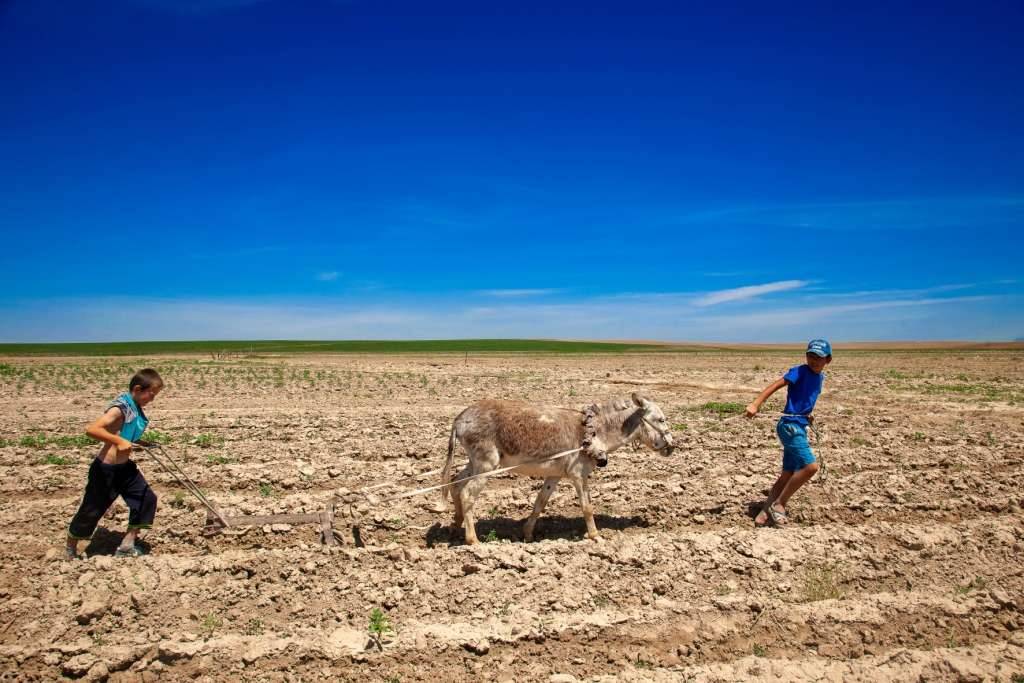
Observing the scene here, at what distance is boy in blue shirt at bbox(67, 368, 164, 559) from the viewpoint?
6105 mm

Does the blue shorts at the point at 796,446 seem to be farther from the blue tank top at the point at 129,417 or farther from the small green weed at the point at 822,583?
the blue tank top at the point at 129,417

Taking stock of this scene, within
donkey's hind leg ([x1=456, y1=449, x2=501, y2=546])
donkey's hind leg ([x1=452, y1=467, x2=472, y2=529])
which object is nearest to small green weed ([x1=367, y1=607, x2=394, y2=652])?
donkey's hind leg ([x1=456, y1=449, x2=501, y2=546])

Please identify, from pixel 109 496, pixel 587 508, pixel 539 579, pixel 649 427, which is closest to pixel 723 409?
pixel 649 427

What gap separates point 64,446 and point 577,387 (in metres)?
18.8

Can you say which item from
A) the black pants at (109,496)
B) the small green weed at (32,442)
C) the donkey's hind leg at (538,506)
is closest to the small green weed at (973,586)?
the donkey's hind leg at (538,506)

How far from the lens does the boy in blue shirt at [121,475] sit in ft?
20.0

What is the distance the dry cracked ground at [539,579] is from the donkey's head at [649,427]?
112cm

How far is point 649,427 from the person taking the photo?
7.75 meters

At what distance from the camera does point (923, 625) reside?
5.65 metres

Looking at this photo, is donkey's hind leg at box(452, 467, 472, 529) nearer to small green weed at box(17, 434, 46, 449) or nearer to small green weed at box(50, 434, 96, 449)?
small green weed at box(50, 434, 96, 449)

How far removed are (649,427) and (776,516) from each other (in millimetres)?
2015

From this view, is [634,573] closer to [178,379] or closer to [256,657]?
[256,657]

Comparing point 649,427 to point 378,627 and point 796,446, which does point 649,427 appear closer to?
point 796,446

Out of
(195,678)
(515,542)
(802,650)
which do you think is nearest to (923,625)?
(802,650)
